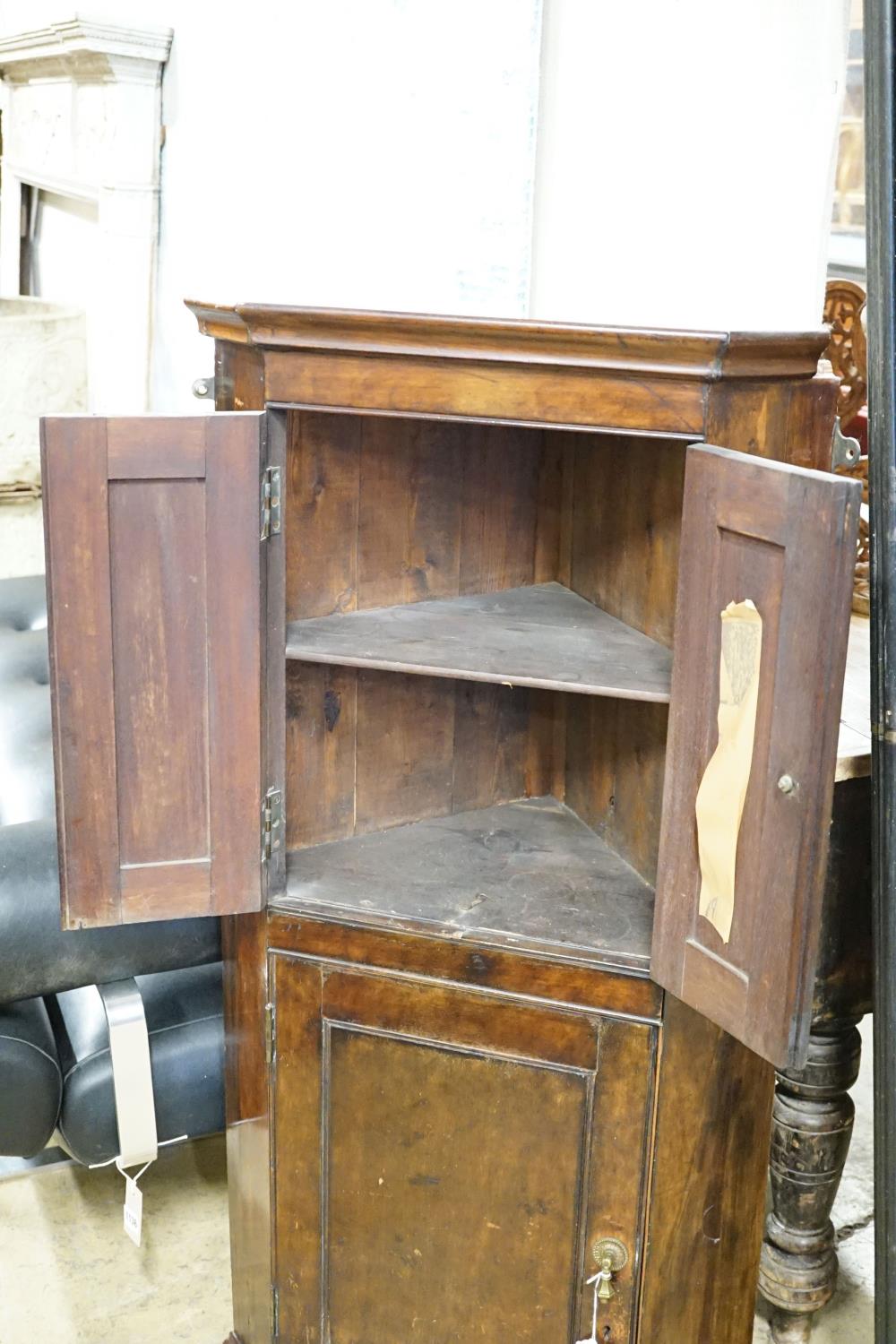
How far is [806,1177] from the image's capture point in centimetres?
214

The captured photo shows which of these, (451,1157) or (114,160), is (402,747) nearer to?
(451,1157)

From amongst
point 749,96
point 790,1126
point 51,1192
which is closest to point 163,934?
point 51,1192

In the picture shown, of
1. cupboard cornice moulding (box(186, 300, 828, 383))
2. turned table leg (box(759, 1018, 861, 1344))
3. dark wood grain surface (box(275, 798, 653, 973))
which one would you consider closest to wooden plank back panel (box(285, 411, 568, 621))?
cupboard cornice moulding (box(186, 300, 828, 383))

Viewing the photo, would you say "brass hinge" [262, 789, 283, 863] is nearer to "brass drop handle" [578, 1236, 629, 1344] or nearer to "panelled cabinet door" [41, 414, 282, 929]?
"panelled cabinet door" [41, 414, 282, 929]

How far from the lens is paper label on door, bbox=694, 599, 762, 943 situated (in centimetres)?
139

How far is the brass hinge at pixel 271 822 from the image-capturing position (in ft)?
5.59

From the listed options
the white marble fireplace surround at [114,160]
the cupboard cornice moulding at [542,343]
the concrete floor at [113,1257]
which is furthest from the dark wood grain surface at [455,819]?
the white marble fireplace surround at [114,160]

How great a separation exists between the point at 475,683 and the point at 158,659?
0.57 m

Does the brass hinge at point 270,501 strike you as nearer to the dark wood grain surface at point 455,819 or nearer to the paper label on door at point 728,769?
the dark wood grain surface at point 455,819

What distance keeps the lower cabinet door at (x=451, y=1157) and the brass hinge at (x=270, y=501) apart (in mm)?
552

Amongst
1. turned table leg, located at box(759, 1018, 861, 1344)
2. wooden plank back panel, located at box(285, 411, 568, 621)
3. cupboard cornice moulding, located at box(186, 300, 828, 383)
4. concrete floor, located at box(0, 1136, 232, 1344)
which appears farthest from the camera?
concrete floor, located at box(0, 1136, 232, 1344)

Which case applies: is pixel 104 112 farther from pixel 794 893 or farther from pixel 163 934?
pixel 794 893

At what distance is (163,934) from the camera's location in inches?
78.5

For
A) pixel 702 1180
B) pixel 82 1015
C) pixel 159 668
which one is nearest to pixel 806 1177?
pixel 702 1180
